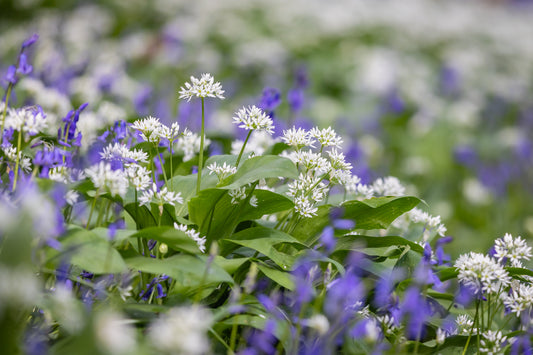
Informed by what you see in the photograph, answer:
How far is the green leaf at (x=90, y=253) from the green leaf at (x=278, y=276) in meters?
0.49

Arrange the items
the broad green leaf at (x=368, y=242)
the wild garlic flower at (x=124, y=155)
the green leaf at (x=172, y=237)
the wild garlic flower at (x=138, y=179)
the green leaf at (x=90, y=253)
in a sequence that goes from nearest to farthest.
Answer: the green leaf at (x=90, y=253)
the green leaf at (x=172, y=237)
the wild garlic flower at (x=138, y=179)
the wild garlic flower at (x=124, y=155)
the broad green leaf at (x=368, y=242)

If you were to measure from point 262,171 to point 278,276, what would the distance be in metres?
0.35

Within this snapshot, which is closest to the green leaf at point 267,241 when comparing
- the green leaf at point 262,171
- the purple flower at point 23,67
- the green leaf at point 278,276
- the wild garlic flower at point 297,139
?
the green leaf at point 278,276

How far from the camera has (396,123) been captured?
22.5 feet

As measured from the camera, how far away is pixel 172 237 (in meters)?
1.56

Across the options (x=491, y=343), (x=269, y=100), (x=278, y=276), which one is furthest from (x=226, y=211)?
(x=491, y=343)

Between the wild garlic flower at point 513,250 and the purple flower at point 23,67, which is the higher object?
the purple flower at point 23,67

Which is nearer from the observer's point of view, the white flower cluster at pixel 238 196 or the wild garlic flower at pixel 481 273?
the wild garlic flower at pixel 481 273

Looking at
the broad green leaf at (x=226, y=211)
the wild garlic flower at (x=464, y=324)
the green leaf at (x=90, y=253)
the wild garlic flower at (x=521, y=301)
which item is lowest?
the green leaf at (x=90, y=253)

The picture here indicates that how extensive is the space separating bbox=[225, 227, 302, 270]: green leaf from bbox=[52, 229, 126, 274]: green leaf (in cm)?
44

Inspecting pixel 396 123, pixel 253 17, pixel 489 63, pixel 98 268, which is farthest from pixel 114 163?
pixel 489 63

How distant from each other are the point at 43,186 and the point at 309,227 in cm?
100

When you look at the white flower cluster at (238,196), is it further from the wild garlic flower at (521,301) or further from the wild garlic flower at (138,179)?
the wild garlic flower at (521,301)

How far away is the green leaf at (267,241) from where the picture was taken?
5.76ft
